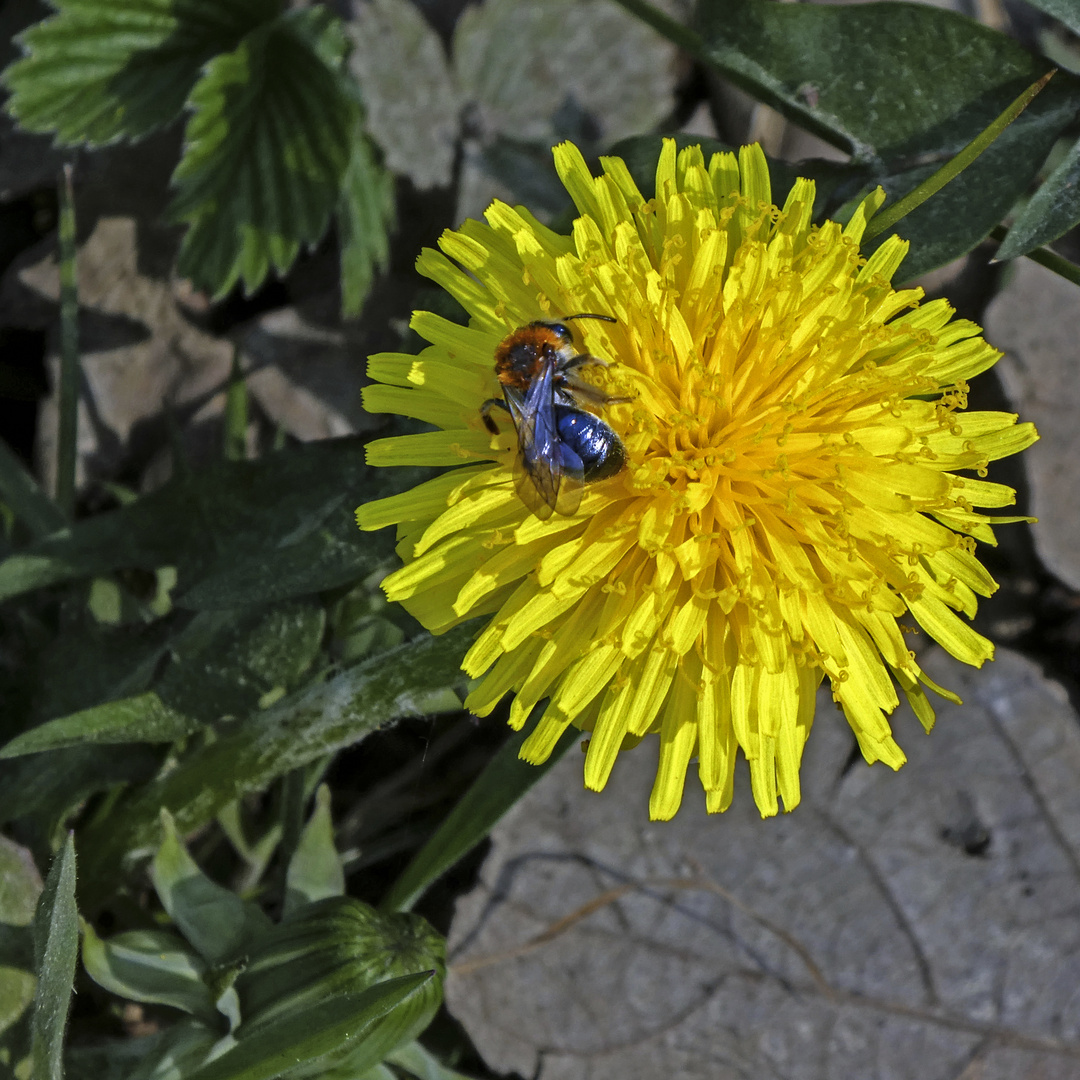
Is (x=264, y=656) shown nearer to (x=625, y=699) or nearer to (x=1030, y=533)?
(x=625, y=699)

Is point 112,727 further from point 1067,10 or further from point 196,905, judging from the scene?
point 1067,10

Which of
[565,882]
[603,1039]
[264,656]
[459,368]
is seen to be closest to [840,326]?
[459,368]

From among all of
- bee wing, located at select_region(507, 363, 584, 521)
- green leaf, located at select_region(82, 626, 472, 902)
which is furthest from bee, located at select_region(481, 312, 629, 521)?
green leaf, located at select_region(82, 626, 472, 902)

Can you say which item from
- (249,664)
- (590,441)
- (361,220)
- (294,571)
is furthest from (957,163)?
(249,664)

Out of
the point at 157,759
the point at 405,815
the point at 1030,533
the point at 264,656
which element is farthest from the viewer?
the point at 1030,533

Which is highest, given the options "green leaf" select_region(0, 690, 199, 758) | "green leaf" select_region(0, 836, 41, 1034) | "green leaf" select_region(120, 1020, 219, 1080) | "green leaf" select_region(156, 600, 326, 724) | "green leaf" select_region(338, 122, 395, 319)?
"green leaf" select_region(338, 122, 395, 319)

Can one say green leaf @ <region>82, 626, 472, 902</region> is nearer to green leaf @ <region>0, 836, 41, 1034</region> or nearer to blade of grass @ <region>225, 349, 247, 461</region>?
green leaf @ <region>0, 836, 41, 1034</region>
